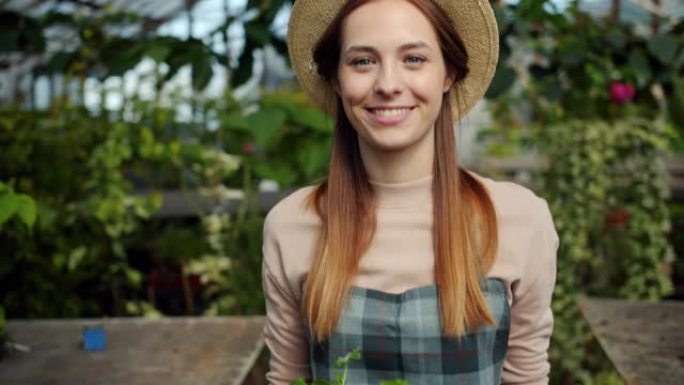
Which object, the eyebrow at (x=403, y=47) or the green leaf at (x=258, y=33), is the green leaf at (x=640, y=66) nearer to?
the green leaf at (x=258, y=33)

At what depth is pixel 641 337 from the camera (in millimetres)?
2004

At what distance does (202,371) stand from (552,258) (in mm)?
896

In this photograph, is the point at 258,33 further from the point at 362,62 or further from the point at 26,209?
the point at 362,62

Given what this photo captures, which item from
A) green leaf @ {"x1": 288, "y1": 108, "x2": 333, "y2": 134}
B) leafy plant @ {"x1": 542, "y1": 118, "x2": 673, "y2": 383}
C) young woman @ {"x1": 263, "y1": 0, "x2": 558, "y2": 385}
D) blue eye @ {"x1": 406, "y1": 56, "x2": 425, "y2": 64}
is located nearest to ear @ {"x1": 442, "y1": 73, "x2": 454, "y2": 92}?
young woman @ {"x1": 263, "y1": 0, "x2": 558, "y2": 385}

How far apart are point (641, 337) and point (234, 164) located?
1.86 m

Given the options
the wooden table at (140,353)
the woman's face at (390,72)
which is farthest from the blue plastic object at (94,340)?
the woman's face at (390,72)

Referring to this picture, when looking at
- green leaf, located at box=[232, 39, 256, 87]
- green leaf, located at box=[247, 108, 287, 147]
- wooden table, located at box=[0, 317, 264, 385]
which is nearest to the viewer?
wooden table, located at box=[0, 317, 264, 385]

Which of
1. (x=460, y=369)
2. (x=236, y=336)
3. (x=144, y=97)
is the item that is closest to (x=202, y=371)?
(x=236, y=336)

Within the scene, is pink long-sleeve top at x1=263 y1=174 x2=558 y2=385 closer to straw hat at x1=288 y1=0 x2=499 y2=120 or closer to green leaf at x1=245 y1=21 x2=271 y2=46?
straw hat at x1=288 y1=0 x2=499 y2=120

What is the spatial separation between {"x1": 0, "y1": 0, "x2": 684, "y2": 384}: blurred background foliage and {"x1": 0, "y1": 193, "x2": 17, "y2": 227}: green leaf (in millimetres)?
1114

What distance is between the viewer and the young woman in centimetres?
129

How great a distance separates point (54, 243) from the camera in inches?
123

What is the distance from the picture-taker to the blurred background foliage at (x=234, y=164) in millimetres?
3045

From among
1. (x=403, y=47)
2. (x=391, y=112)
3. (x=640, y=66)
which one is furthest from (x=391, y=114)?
(x=640, y=66)
